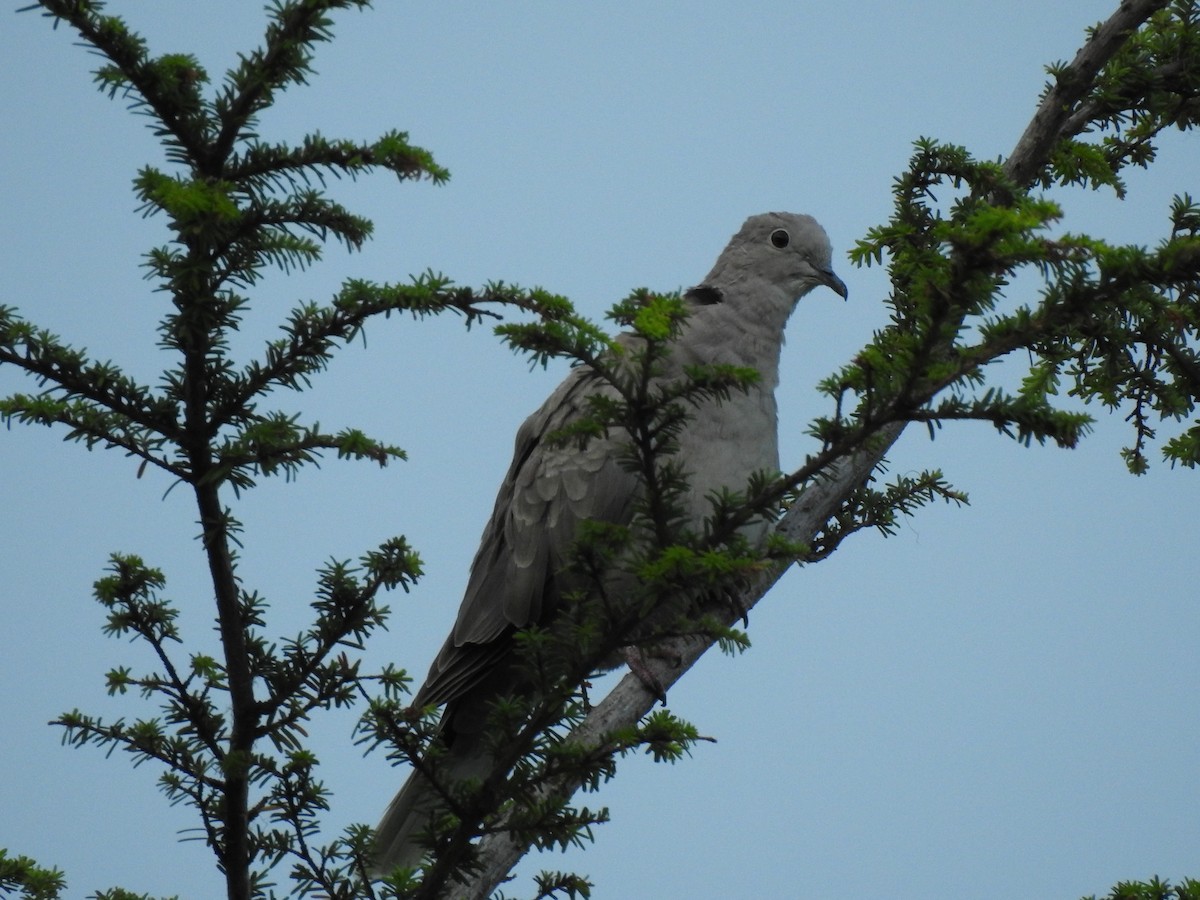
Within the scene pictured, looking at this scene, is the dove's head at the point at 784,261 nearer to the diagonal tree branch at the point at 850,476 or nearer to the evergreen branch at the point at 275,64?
the diagonal tree branch at the point at 850,476

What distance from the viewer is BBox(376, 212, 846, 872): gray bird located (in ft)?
15.2

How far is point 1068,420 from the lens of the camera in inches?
103

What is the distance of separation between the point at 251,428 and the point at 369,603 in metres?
0.59

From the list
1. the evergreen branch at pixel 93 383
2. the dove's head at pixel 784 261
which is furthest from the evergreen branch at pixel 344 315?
the dove's head at pixel 784 261

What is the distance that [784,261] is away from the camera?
545 cm

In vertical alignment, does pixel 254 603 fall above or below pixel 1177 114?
below

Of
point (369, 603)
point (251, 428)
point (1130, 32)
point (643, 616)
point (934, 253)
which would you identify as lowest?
point (643, 616)

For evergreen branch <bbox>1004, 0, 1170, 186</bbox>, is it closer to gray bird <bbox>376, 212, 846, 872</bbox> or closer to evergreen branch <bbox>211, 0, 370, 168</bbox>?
gray bird <bbox>376, 212, 846, 872</bbox>

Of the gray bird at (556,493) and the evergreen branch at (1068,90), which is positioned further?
the gray bird at (556,493)

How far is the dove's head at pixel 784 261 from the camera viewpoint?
17.7 feet

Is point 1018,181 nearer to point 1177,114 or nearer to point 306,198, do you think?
point 1177,114

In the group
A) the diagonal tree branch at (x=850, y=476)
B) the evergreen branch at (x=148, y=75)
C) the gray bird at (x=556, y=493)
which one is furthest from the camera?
the gray bird at (x=556, y=493)

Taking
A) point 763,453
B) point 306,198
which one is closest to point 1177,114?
point 763,453

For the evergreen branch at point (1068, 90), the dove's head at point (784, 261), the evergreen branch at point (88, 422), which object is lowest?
the evergreen branch at point (88, 422)
